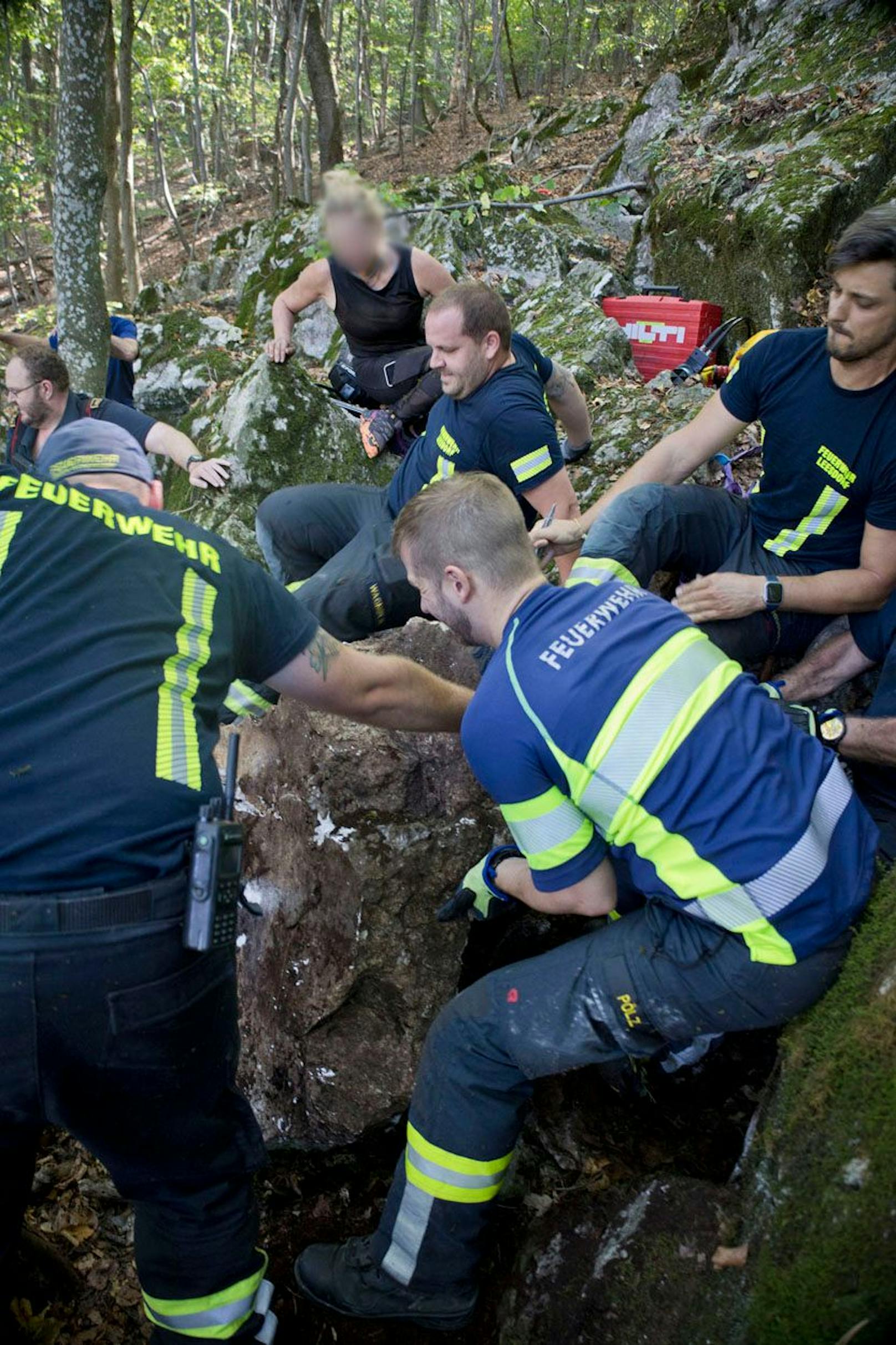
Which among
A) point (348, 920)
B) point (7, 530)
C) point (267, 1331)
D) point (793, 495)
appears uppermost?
point (7, 530)

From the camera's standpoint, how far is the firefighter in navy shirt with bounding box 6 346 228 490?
5.87 metres

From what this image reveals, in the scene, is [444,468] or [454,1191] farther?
[444,468]

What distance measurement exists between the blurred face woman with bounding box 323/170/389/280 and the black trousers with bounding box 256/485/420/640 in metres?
1.32

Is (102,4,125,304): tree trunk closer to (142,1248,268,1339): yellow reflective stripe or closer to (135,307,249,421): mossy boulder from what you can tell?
(135,307,249,421): mossy boulder

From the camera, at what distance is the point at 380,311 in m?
5.48

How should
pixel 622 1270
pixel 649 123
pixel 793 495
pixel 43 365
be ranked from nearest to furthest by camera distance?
pixel 622 1270 → pixel 793 495 → pixel 43 365 → pixel 649 123

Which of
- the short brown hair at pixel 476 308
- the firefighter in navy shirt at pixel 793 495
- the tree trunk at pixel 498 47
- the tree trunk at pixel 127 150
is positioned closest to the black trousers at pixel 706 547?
the firefighter in navy shirt at pixel 793 495

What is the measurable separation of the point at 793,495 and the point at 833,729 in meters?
1.18

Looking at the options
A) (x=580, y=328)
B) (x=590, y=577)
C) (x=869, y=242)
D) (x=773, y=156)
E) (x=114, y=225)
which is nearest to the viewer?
(x=590, y=577)

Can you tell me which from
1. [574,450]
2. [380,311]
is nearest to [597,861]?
[574,450]

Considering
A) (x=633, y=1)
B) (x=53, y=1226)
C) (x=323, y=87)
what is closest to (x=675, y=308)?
(x=53, y=1226)

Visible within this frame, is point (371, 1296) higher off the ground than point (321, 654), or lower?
lower

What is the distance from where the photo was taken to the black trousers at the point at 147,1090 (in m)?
1.94

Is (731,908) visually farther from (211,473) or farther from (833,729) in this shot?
(211,473)
